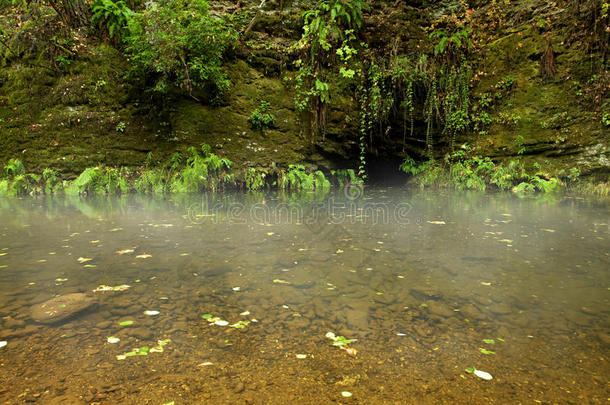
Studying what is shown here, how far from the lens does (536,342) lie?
1845 mm

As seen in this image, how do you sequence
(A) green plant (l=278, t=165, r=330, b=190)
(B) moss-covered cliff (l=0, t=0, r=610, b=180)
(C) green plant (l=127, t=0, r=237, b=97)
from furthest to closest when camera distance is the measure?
(A) green plant (l=278, t=165, r=330, b=190)
(B) moss-covered cliff (l=0, t=0, r=610, b=180)
(C) green plant (l=127, t=0, r=237, b=97)

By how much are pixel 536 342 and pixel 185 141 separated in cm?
904

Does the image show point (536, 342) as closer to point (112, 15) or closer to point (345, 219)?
point (345, 219)

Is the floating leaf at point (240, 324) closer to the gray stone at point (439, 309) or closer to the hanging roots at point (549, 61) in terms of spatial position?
the gray stone at point (439, 309)

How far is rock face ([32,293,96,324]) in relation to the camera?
2.07m

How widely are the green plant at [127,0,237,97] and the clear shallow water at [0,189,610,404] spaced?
5346mm

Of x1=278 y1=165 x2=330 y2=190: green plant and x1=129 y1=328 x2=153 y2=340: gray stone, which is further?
x1=278 y1=165 x2=330 y2=190: green plant

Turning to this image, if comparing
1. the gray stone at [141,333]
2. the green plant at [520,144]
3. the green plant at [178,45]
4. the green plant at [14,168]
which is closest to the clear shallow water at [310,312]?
the gray stone at [141,333]

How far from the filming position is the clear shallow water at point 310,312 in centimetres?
150

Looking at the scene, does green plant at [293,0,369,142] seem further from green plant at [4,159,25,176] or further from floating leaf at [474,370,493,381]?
floating leaf at [474,370,493,381]

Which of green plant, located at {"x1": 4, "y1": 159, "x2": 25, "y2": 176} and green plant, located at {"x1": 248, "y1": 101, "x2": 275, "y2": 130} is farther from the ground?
green plant, located at {"x1": 248, "y1": 101, "x2": 275, "y2": 130}

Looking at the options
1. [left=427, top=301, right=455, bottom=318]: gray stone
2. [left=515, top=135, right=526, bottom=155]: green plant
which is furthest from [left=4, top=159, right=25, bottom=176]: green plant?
[left=515, top=135, right=526, bottom=155]: green plant

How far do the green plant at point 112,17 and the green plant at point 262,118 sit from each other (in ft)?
13.4

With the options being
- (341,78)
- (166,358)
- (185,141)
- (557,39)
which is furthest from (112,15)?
(557,39)
